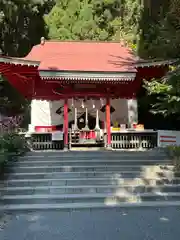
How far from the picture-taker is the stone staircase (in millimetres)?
7254

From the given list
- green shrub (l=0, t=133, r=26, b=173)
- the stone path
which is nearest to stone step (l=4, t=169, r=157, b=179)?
green shrub (l=0, t=133, r=26, b=173)

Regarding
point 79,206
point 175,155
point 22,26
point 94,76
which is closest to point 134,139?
point 94,76

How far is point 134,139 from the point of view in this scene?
13.0 m

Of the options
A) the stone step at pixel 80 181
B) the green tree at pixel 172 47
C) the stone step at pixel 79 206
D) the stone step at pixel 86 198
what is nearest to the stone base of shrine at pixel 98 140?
the green tree at pixel 172 47

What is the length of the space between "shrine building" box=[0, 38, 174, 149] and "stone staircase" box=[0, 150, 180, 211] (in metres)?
2.74

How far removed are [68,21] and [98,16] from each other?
2.40m

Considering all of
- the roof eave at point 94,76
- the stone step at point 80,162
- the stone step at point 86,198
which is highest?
the roof eave at point 94,76

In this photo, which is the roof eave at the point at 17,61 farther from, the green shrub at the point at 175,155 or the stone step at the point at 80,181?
the green shrub at the point at 175,155

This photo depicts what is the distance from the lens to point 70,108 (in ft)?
49.7

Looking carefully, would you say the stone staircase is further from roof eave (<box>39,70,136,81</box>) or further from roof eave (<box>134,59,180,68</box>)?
roof eave (<box>134,59,180,68</box>)

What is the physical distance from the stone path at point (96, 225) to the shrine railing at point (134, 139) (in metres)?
6.19

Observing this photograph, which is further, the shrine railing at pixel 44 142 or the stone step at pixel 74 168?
the shrine railing at pixel 44 142

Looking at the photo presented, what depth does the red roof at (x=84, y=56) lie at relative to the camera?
12320mm

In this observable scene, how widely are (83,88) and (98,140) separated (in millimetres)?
2173
